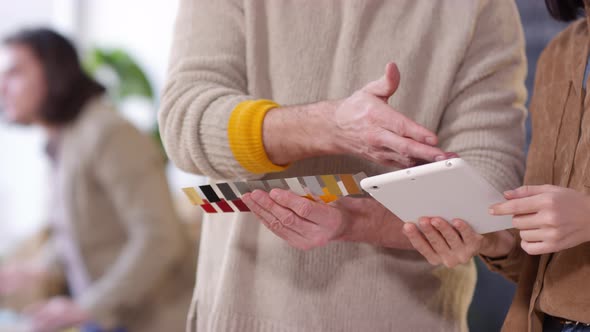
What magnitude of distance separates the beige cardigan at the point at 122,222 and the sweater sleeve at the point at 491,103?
1.31 m

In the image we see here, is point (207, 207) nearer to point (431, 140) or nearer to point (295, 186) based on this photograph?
point (295, 186)

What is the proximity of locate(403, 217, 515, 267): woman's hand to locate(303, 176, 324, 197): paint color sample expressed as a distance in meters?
0.12

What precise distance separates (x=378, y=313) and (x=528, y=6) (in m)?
0.95

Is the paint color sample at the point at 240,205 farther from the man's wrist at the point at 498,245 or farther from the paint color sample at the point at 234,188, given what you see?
the man's wrist at the point at 498,245

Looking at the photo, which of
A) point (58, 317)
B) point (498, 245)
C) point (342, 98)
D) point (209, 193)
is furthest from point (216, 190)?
point (58, 317)

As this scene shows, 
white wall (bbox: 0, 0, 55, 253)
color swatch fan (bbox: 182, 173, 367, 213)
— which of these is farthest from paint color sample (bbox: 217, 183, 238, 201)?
white wall (bbox: 0, 0, 55, 253)

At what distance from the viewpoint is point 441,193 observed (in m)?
0.88

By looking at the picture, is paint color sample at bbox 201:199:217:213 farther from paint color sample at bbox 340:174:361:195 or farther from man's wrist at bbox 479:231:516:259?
man's wrist at bbox 479:231:516:259

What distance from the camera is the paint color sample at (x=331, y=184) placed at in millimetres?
963

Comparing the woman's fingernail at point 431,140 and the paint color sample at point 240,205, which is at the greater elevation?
the woman's fingernail at point 431,140

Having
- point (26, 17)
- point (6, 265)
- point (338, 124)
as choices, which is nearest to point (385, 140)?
point (338, 124)

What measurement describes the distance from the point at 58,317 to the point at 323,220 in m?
1.57

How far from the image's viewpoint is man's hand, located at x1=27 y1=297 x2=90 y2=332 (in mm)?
2281

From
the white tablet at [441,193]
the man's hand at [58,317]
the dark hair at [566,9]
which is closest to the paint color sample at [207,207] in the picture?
the white tablet at [441,193]
